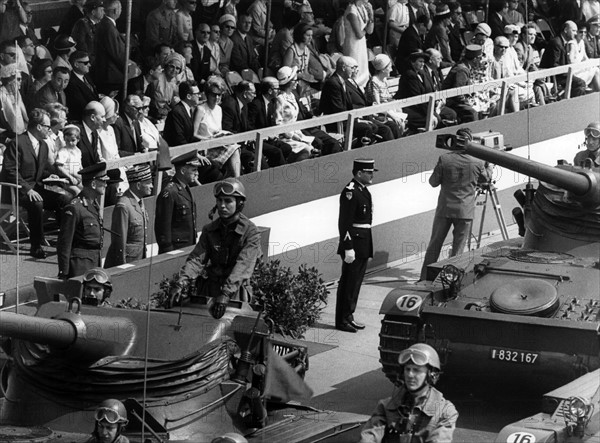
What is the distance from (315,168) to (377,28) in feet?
17.1

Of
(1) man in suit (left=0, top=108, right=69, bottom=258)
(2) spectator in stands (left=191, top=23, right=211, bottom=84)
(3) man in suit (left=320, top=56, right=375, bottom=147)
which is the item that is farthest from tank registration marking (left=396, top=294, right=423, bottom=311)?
(3) man in suit (left=320, top=56, right=375, bottom=147)

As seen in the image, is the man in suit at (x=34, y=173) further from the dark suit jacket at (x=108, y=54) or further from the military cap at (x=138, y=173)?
the dark suit jacket at (x=108, y=54)

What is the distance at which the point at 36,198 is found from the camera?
2088 centimetres

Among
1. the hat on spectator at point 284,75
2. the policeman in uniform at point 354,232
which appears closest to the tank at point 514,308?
the policeman in uniform at point 354,232

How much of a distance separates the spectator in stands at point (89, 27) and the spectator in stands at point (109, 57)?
11cm

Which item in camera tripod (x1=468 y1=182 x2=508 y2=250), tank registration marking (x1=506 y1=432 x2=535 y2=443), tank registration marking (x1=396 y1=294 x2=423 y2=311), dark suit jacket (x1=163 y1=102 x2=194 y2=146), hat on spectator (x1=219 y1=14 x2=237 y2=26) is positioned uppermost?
hat on spectator (x1=219 y1=14 x2=237 y2=26)

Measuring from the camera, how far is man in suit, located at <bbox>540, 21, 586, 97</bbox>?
31.5 metres

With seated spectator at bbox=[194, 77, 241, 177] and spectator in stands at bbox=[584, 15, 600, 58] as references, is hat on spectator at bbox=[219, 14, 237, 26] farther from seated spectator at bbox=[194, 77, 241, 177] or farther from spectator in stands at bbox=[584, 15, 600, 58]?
spectator in stands at bbox=[584, 15, 600, 58]

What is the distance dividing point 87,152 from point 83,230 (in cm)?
147

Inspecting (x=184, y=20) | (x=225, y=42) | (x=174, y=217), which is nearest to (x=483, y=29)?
(x=225, y=42)

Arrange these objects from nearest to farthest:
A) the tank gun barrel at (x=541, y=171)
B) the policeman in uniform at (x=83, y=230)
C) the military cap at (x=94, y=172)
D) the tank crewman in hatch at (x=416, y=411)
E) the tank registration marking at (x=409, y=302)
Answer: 1. the tank crewman in hatch at (x=416, y=411)
2. the tank registration marking at (x=409, y=302)
3. the tank gun barrel at (x=541, y=171)
4. the policeman in uniform at (x=83, y=230)
5. the military cap at (x=94, y=172)

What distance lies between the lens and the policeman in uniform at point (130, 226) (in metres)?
21.2

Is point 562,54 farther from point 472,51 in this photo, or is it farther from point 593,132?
point 593,132

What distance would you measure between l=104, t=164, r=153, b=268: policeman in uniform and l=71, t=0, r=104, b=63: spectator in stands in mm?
2651
